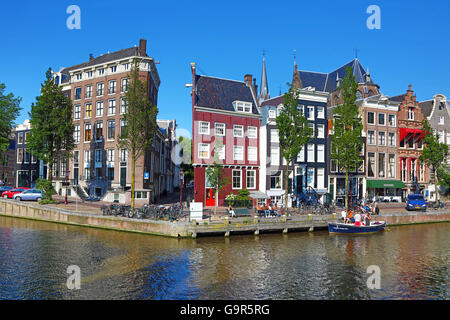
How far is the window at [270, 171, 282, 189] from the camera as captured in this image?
44969mm

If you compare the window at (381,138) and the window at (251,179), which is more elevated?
the window at (381,138)

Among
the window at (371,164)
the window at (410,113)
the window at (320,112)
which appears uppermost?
the window at (410,113)

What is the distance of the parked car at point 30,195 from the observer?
42938mm

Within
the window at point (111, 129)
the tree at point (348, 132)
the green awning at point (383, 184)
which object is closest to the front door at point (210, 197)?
the tree at point (348, 132)

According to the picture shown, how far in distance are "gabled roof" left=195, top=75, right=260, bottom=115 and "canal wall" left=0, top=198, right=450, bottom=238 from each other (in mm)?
17058

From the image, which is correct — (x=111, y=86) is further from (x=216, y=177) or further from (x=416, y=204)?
(x=416, y=204)

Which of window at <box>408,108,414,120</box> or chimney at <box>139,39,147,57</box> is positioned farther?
window at <box>408,108,414,120</box>

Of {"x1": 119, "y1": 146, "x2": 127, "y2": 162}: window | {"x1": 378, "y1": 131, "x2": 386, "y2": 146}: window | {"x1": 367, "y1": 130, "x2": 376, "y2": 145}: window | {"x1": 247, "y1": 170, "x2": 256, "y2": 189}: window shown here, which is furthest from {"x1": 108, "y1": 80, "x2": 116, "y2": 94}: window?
{"x1": 378, "y1": 131, "x2": 386, "y2": 146}: window

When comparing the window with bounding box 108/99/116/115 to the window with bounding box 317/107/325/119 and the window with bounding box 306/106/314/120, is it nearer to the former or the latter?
the window with bounding box 306/106/314/120

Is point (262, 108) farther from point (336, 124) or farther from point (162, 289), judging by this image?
point (162, 289)

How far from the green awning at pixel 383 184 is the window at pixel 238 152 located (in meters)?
21.2

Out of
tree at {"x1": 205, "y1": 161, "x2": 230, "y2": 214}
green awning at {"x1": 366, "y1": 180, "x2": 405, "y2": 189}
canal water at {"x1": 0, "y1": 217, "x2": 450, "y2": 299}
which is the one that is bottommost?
canal water at {"x1": 0, "y1": 217, "x2": 450, "y2": 299}

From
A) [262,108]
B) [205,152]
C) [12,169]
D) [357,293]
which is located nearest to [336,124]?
[262,108]

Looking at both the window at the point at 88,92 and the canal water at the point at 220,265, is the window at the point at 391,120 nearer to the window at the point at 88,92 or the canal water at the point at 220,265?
the canal water at the point at 220,265
